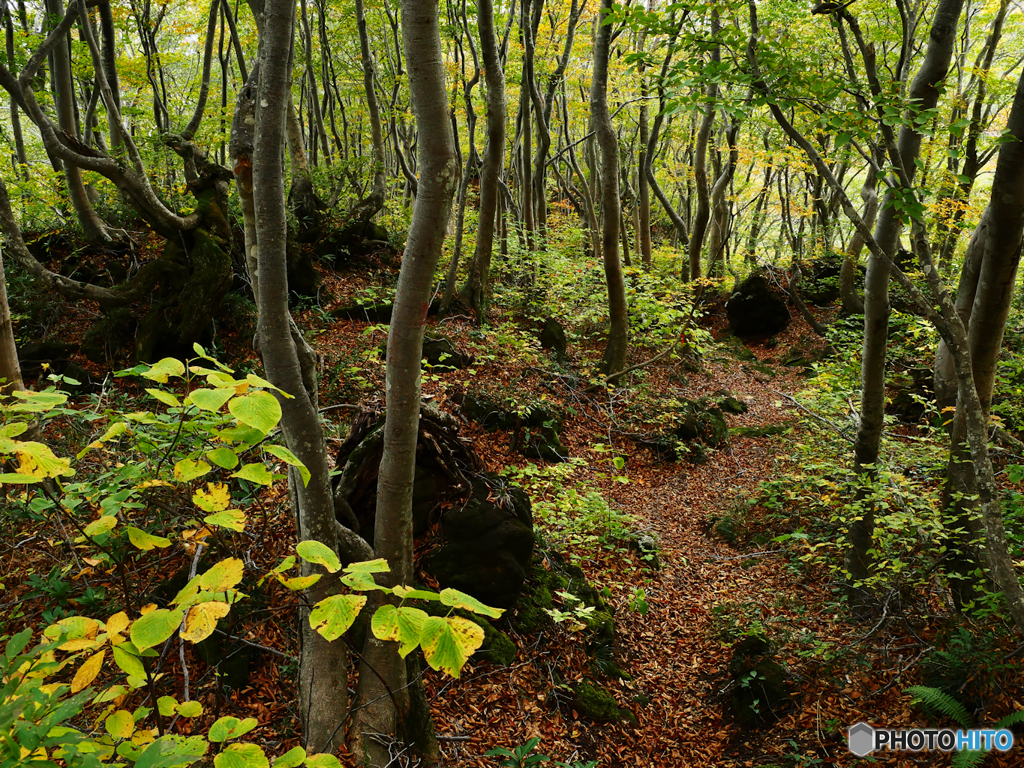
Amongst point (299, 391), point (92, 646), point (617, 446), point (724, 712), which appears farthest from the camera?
point (617, 446)

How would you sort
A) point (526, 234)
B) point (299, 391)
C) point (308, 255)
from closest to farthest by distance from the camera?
point (299, 391) → point (308, 255) → point (526, 234)

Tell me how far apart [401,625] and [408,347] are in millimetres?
1698

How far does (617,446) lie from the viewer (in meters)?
9.65

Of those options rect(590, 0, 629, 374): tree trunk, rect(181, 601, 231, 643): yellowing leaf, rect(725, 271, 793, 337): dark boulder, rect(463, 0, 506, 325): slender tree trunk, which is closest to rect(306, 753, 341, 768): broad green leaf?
rect(181, 601, 231, 643): yellowing leaf

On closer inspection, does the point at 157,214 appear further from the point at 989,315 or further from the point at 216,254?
the point at 989,315

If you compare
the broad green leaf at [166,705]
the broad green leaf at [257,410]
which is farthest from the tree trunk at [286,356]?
the broad green leaf at [257,410]

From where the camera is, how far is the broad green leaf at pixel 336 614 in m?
1.53

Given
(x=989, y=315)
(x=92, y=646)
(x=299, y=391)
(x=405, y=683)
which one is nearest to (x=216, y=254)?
(x=299, y=391)

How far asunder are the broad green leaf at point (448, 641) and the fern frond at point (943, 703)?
4253 mm

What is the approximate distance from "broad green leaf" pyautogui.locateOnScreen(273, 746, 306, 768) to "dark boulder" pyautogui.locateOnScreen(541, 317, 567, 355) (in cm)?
991

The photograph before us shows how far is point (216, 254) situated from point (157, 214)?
0.81 m

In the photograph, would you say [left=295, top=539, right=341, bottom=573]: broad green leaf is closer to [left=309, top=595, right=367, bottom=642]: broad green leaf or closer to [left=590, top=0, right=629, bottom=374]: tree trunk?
[left=309, top=595, right=367, bottom=642]: broad green leaf

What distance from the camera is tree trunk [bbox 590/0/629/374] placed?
9.18m

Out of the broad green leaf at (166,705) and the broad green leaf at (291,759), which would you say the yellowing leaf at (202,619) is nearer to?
the broad green leaf at (291,759)
